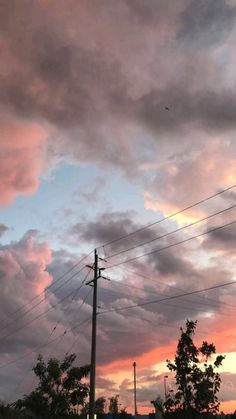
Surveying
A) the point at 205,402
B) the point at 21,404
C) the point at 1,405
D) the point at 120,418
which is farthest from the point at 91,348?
the point at 1,405

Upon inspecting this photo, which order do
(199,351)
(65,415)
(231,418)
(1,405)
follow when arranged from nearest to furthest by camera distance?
(199,351), (65,415), (231,418), (1,405)

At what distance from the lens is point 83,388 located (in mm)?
48844

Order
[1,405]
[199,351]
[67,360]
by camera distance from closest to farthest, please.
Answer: [199,351] < [67,360] < [1,405]

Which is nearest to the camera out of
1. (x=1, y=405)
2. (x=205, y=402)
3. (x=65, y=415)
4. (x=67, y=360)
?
(x=205, y=402)

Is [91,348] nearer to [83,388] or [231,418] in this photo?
[83,388]

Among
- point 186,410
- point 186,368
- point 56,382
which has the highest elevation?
point 56,382

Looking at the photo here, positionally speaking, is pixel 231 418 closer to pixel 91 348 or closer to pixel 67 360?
pixel 67 360

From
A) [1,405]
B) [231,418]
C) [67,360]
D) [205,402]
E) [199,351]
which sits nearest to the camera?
[205,402]

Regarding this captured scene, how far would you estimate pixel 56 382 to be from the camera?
49.8 meters

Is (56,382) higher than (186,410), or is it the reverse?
(56,382)

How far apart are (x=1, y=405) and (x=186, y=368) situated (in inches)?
3023

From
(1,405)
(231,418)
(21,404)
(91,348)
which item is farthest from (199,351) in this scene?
(1,405)

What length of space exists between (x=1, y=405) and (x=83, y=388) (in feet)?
181

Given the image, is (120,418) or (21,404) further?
(120,418)
